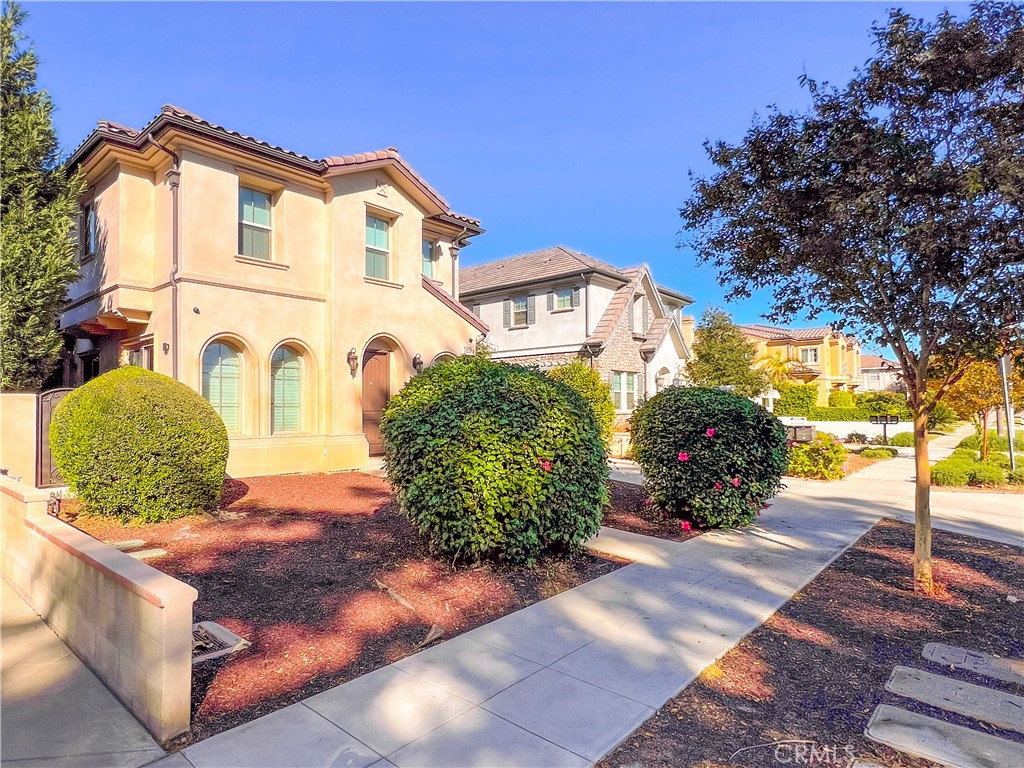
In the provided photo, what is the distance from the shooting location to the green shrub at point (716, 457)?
26.1 feet

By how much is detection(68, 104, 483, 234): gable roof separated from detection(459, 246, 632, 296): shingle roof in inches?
354

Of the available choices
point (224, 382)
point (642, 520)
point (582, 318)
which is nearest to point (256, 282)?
point (224, 382)

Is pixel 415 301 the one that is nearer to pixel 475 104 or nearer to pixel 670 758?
pixel 475 104

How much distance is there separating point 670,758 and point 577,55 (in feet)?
36.7

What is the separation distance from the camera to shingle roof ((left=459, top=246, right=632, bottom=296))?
22.2m

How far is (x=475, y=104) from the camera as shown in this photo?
12.4 metres

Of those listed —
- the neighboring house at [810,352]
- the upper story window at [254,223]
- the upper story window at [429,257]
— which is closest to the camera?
the upper story window at [254,223]

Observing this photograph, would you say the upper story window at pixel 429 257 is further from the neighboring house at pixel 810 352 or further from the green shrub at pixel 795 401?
the neighboring house at pixel 810 352

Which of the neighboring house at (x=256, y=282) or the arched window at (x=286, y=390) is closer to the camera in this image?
the neighboring house at (x=256, y=282)

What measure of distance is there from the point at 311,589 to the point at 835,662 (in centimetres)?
458

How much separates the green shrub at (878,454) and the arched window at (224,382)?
19152 millimetres

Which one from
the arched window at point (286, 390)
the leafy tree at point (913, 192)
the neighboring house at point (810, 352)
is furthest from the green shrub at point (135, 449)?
the neighboring house at point (810, 352)

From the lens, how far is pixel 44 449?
9.59 metres

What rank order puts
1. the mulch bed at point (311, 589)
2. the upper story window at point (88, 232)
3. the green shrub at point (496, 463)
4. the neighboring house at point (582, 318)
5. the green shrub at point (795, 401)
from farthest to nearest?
the green shrub at point (795, 401) → the neighboring house at point (582, 318) → the upper story window at point (88, 232) → the green shrub at point (496, 463) → the mulch bed at point (311, 589)
